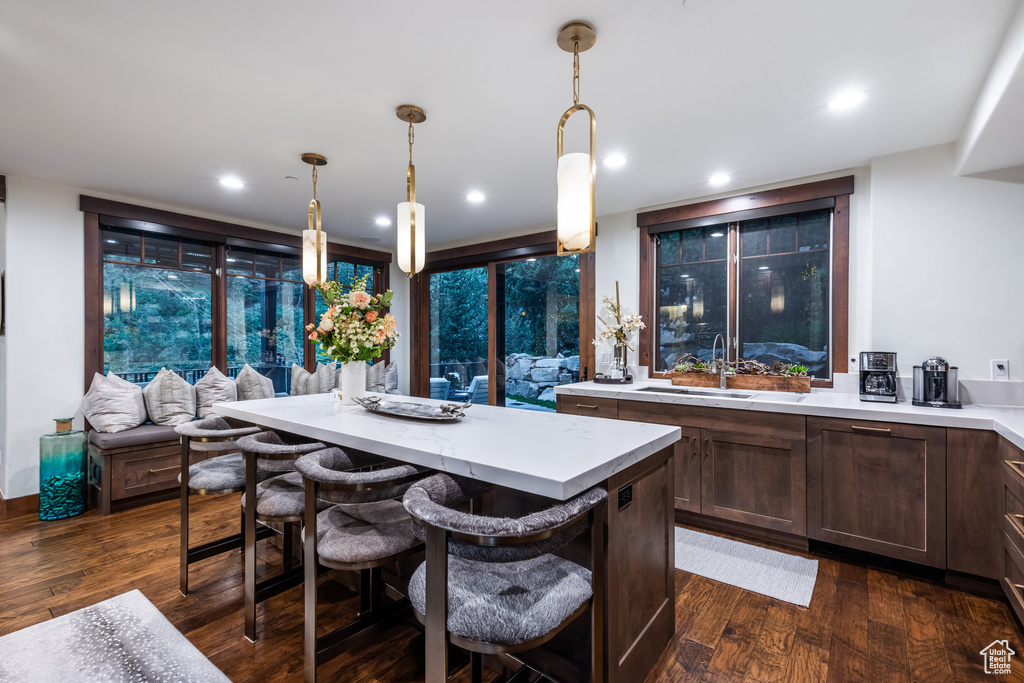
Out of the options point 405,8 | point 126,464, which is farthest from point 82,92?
point 126,464

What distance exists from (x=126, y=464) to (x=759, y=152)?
4.98m

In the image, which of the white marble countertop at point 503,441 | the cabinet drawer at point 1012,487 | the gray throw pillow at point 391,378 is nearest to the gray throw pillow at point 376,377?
the gray throw pillow at point 391,378

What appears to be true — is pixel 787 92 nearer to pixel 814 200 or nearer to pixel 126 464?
pixel 814 200

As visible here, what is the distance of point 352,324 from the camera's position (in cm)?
239

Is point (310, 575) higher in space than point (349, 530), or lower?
lower

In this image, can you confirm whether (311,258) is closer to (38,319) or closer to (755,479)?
(38,319)

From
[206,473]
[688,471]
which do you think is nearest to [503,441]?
[206,473]

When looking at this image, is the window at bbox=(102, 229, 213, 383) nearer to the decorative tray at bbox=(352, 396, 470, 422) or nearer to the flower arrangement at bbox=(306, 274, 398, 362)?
the flower arrangement at bbox=(306, 274, 398, 362)

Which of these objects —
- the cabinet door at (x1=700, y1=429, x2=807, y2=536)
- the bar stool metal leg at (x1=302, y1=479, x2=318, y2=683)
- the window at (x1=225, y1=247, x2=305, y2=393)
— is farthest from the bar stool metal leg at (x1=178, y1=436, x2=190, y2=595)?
the cabinet door at (x1=700, y1=429, x2=807, y2=536)

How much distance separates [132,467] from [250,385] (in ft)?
3.53

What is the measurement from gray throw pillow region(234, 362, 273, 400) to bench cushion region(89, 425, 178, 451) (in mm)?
642

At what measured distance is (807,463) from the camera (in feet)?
9.04

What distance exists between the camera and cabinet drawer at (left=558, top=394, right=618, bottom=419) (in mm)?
3529

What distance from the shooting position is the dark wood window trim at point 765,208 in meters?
3.22
